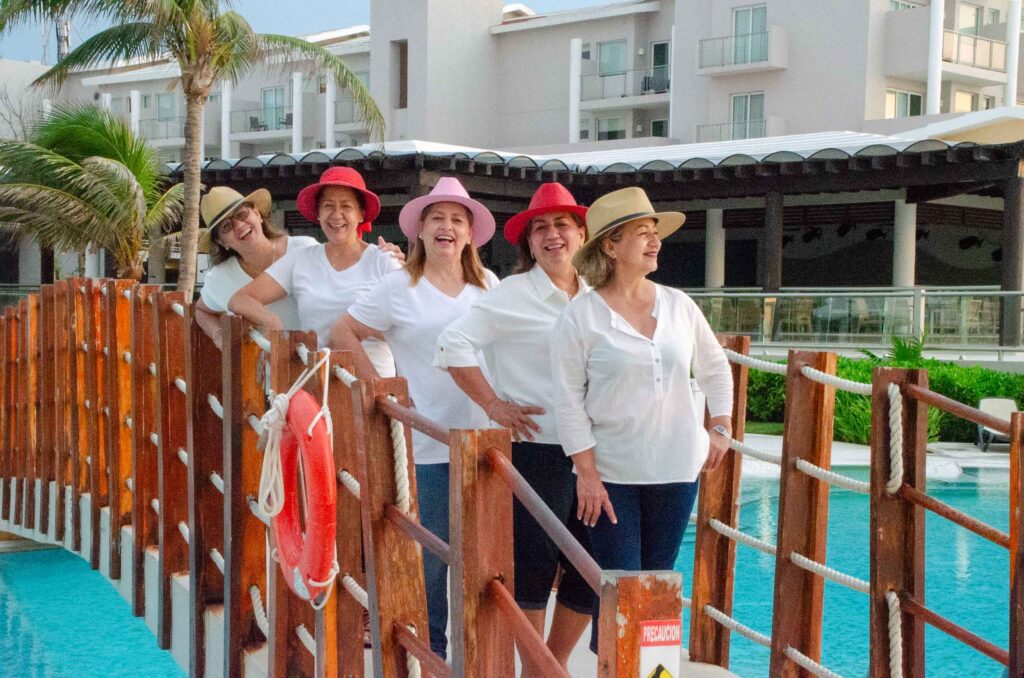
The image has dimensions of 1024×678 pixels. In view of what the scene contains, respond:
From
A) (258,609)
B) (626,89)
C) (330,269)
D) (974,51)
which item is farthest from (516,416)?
(626,89)

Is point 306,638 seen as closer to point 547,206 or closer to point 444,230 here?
point 444,230

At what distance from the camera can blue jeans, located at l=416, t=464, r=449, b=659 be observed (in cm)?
373

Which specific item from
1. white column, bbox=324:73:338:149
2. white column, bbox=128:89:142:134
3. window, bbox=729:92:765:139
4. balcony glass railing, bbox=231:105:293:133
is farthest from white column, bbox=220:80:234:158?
window, bbox=729:92:765:139

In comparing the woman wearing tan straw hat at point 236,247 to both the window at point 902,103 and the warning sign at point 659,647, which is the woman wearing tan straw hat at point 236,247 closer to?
the warning sign at point 659,647

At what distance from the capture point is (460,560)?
2.46 m

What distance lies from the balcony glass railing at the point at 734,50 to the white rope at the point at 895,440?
96.4 feet

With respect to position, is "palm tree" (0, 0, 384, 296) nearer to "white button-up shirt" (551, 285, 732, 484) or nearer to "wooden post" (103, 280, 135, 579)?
"wooden post" (103, 280, 135, 579)

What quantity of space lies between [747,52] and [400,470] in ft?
98.3

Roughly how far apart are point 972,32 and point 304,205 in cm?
3186

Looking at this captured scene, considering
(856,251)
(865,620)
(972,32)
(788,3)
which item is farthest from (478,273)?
(972,32)

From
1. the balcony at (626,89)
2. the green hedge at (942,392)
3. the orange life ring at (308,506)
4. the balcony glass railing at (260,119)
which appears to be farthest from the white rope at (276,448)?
the balcony glass railing at (260,119)

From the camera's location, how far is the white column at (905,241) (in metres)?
22.6

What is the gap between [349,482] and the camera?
11.1 ft

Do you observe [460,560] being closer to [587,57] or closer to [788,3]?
[788,3]
